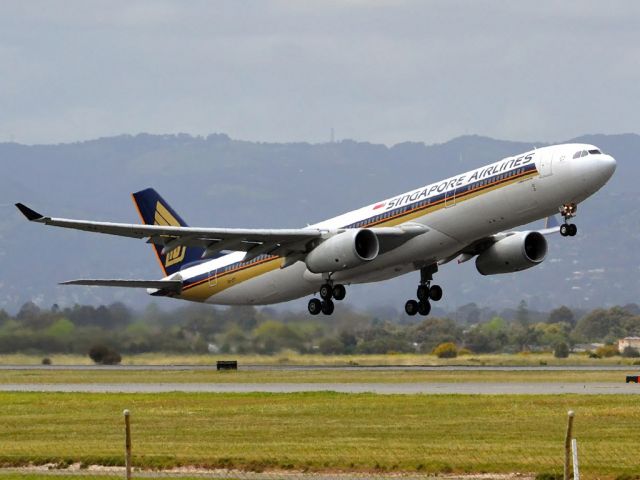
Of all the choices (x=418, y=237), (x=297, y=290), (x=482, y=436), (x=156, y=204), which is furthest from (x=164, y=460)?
(x=156, y=204)

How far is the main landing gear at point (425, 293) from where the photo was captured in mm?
60938

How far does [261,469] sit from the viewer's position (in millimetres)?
30172

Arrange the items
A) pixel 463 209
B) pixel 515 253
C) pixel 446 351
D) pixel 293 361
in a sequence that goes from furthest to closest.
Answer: pixel 446 351, pixel 293 361, pixel 515 253, pixel 463 209

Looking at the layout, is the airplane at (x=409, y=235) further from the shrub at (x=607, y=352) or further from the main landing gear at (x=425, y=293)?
the shrub at (x=607, y=352)

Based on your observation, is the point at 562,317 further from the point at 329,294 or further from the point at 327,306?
the point at 329,294

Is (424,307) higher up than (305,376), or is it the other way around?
(424,307)

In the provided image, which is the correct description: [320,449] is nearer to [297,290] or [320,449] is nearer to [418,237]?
[418,237]

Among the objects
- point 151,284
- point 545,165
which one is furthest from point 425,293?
point 151,284

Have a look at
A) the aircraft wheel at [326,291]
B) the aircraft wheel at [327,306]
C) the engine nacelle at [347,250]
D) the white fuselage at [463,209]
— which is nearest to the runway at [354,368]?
the white fuselage at [463,209]

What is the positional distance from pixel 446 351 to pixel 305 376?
24.4m

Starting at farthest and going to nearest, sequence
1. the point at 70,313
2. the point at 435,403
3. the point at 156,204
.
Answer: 1. the point at 70,313
2. the point at 156,204
3. the point at 435,403

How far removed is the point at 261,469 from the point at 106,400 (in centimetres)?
1765

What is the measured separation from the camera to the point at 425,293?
61219 millimetres

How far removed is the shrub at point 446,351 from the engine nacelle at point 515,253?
81.8 ft
